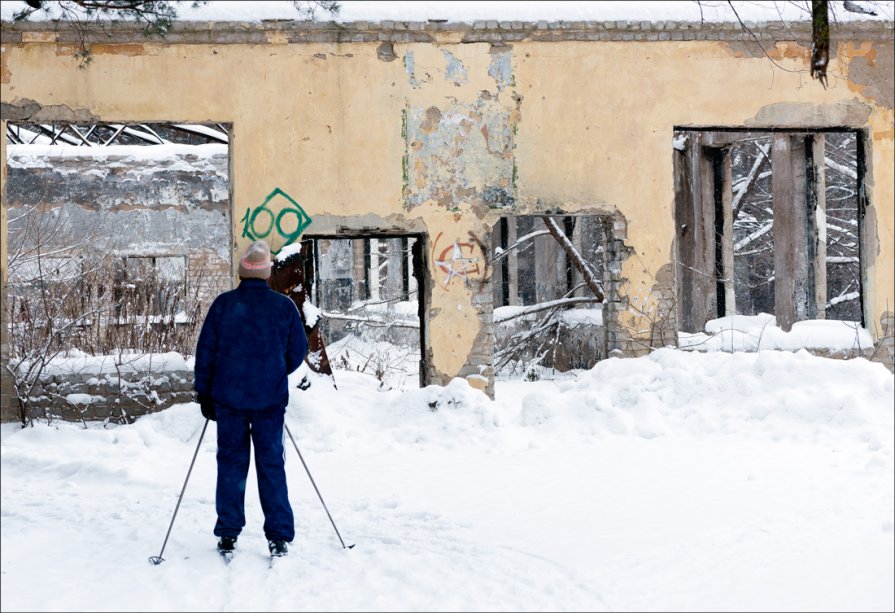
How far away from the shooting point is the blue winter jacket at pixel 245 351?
18.2ft

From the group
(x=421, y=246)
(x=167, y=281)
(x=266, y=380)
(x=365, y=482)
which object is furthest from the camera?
(x=167, y=281)

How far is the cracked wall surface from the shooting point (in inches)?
410

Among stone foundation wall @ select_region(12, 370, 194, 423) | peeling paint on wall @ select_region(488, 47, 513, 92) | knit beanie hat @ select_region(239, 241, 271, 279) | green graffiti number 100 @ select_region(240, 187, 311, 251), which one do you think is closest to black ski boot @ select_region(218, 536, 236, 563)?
knit beanie hat @ select_region(239, 241, 271, 279)

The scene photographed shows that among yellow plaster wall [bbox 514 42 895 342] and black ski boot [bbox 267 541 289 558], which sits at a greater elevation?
yellow plaster wall [bbox 514 42 895 342]

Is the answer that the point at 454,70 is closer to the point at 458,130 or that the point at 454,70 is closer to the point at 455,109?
the point at 455,109

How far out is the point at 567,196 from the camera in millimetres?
10953

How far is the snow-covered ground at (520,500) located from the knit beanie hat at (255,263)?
150 cm

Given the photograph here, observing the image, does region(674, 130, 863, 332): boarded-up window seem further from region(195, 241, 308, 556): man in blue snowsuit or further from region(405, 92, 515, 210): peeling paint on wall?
region(195, 241, 308, 556): man in blue snowsuit

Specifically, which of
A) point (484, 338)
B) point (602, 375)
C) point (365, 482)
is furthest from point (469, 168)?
point (365, 482)

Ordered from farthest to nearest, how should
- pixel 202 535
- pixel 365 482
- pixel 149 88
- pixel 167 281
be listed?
pixel 167 281 → pixel 149 88 → pixel 365 482 → pixel 202 535

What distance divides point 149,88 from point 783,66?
Answer: 673 cm

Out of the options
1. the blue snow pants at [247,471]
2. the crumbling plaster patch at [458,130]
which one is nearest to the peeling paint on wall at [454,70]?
the crumbling plaster patch at [458,130]

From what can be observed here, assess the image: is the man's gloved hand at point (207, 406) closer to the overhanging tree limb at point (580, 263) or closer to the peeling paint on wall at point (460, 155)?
the peeling paint on wall at point (460, 155)

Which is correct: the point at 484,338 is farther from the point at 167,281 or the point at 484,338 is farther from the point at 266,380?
the point at 266,380
